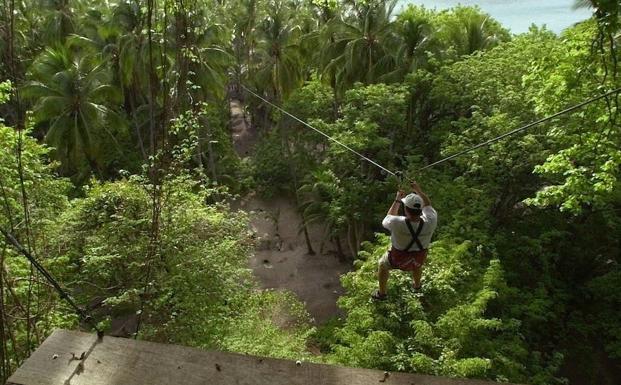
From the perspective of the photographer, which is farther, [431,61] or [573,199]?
[431,61]

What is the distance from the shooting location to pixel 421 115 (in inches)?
733

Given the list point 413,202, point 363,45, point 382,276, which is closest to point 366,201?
point 363,45

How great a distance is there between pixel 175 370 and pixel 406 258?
15.4 ft

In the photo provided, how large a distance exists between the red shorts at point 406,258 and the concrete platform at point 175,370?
4325 millimetres

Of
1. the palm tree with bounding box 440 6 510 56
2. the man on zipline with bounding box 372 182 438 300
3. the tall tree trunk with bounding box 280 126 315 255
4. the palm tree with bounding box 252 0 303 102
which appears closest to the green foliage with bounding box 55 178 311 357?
the man on zipline with bounding box 372 182 438 300

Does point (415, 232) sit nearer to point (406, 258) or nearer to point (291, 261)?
point (406, 258)

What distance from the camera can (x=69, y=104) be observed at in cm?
1811

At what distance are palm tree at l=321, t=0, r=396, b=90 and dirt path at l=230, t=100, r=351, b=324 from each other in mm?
7267

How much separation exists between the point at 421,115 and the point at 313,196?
5.21 m

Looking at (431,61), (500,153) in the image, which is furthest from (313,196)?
(500,153)

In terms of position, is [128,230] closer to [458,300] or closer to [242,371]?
[458,300]

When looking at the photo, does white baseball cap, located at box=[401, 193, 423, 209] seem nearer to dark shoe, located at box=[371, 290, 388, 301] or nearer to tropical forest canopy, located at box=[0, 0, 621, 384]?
tropical forest canopy, located at box=[0, 0, 621, 384]

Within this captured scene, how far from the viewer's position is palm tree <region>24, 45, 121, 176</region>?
58.1ft

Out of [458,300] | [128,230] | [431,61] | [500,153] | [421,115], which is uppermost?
[431,61]
